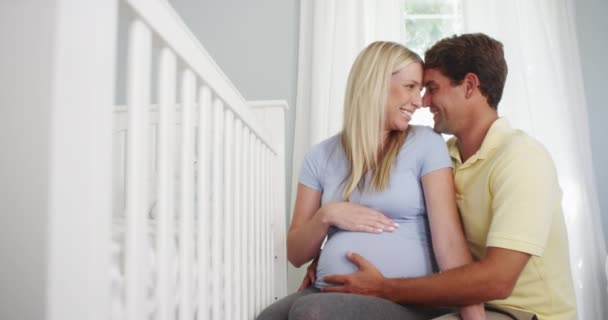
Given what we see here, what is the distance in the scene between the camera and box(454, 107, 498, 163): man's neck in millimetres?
1052

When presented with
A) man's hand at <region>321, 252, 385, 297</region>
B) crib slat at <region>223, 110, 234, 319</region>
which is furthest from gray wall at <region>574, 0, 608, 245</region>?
crib slat at <region>223, 110, 234, 319</region>

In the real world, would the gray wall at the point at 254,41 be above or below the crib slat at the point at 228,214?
above

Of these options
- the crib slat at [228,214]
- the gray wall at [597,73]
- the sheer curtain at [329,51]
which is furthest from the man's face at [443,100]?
the gray wall at [597,73]

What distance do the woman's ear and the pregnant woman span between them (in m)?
0.11

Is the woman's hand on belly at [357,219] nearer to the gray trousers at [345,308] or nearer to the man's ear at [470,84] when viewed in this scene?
the gray trousers at [345,308]

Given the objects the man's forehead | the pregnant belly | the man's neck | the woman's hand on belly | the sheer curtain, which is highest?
the sheer curtain

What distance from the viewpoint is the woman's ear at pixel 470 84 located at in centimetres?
Result: 104

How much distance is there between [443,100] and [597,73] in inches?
57.3

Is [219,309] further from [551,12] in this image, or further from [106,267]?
[551,12]

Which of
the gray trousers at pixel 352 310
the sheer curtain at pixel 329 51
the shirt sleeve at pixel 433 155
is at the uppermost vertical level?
the sheer curtain at pixel 329 51

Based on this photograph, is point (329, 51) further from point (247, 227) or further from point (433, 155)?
point (247, 227)

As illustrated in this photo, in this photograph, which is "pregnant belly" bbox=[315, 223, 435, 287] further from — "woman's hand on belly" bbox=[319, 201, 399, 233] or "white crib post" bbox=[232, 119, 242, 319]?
"white crib post" bbox=[232, 119, 242, 319]

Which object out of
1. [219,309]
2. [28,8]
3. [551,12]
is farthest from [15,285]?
[551,12]

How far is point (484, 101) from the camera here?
1057 millimetres
